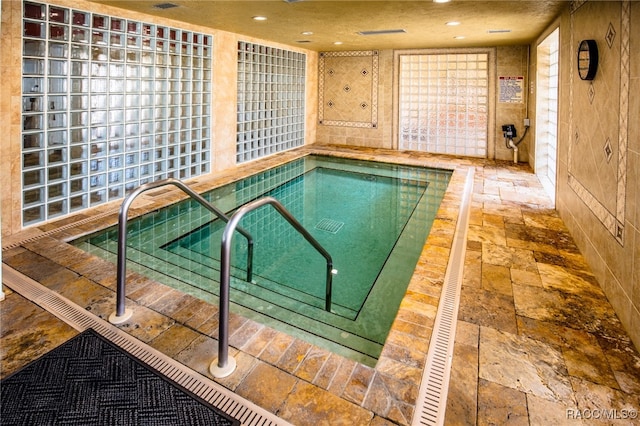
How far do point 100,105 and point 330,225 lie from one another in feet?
9.25

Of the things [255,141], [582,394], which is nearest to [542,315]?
[582,394]

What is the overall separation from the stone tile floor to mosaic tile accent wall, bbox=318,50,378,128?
610cm

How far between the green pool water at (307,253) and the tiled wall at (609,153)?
1355 mm

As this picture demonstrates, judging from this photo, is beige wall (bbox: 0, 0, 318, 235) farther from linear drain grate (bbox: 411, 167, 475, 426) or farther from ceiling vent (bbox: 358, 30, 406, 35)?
linear drain grate (bbox: 411, 167, 475, 426)

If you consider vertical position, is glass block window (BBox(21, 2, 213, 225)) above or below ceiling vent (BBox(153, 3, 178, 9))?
below

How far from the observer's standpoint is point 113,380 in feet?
5.68

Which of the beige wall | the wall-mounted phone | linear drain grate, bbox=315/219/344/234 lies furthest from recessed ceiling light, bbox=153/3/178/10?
the wall-mounted phone

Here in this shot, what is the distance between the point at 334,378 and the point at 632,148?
216cm

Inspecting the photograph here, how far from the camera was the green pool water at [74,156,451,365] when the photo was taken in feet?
8.37

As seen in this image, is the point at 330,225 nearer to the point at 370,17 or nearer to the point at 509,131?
the point at 370,17

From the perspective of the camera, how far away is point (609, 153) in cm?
265

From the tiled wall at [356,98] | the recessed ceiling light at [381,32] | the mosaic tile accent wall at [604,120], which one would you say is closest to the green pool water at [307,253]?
the mosaic tile accent wall at [604,120]

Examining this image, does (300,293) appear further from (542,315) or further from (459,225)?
(459,225)

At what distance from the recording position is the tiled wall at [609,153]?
86.6 inches
